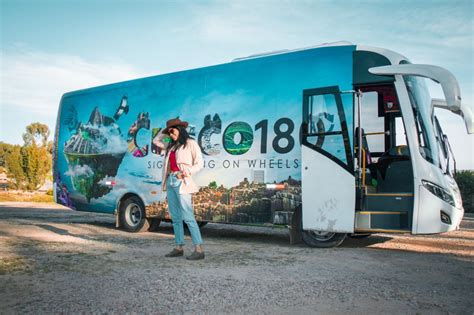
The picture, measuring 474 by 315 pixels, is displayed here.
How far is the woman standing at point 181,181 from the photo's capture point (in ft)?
20.1

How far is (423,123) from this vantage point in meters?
7.04

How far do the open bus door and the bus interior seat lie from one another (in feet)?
3.70

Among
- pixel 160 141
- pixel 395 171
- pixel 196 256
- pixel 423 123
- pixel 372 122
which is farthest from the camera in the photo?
pixel 160 141

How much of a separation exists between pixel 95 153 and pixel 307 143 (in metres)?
5.59

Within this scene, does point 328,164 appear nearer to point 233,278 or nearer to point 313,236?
point 313,236

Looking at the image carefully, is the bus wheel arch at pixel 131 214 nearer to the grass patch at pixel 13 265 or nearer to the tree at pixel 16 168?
the grass patch at pixel 13 265

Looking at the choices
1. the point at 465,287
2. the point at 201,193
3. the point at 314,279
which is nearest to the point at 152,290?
the point at 314,279

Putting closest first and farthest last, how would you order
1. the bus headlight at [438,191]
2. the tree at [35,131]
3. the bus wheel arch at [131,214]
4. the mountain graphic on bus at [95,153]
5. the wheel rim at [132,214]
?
the bus headlight at [438,191]
the bus wheel arch at [131,214]
the wheel rim at [132,214]
the mountain graphic on bus at [95,153]
the tree at [35,131]

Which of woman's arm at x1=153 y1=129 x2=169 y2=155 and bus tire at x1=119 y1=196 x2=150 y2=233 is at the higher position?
woman's arm at x1=153 y1=129 x2=169 y2=155

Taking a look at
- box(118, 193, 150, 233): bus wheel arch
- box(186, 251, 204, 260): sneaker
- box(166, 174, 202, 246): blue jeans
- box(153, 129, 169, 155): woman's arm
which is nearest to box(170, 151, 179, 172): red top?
box(166, 174, 202, 246): blue jeans

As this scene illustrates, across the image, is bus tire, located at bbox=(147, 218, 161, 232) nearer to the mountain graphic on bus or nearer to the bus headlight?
the mountain graphic on bus

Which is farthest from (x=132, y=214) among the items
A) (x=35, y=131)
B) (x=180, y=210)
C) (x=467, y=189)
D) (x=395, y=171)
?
(x=35, y=131)

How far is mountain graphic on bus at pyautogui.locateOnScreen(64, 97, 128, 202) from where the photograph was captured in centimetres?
1012

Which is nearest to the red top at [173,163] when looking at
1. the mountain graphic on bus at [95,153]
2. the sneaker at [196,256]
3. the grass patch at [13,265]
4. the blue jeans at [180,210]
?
the blue jeans at [180,210]
